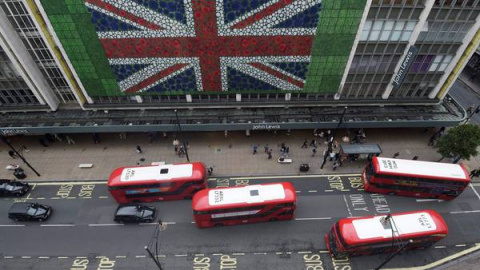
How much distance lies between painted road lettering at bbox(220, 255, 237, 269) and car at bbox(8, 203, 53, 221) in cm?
1944

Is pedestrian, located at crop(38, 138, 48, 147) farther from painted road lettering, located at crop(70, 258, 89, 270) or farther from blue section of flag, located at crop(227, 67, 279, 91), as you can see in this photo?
blue section of flag, located at crop(227, 67, 279, 91)

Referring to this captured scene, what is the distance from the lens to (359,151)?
33.8m

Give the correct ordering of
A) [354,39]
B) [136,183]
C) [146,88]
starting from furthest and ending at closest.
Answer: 1. [146,88]
2. [354,39]
3. [136,183]

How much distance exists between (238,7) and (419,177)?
25.0 meters

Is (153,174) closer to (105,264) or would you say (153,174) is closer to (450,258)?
(105,264)

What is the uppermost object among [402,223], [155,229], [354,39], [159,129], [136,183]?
[354,39]

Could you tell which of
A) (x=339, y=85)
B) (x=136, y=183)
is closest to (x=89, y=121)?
(x=136, y=183)

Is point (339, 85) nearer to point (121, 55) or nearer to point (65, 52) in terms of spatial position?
point (121, 55)

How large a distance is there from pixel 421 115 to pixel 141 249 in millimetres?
37225

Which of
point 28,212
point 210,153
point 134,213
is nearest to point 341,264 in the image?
point 210,153

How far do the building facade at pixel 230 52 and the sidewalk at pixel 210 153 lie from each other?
478 cm

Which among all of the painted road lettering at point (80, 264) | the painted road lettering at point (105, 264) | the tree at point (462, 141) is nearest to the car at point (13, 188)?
the painted road lettering at point (80, 264)

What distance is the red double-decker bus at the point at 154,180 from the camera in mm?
27750

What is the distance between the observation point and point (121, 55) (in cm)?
3169
